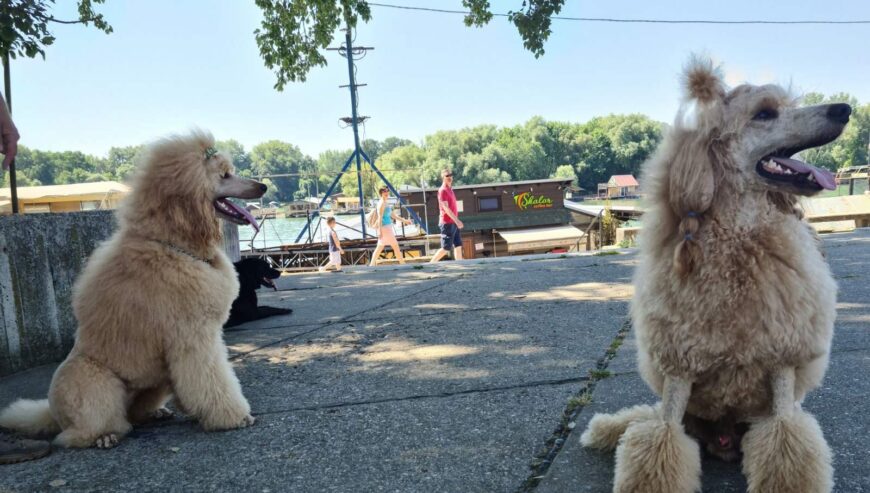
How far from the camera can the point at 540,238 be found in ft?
110

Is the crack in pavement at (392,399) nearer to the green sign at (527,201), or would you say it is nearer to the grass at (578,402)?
the grass at (578,402)

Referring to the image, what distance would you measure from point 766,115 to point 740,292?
2.30 feet

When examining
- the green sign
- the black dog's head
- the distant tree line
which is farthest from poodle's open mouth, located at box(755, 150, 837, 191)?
the distant tree line

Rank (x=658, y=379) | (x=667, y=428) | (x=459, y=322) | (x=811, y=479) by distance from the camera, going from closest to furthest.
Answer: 1. (x=811, y=479)
2. (x=667, y=428)
3. (x=658, y=379)
4. (x=459, y=322)

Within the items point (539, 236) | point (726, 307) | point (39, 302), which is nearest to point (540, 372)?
point (726, 307)

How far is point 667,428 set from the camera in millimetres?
2047

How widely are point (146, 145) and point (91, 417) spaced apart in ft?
5.38

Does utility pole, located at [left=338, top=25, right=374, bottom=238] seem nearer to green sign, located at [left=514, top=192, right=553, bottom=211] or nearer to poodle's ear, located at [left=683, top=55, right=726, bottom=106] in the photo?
green sign, located at [left=514, top=192, right=553, bottom=211]

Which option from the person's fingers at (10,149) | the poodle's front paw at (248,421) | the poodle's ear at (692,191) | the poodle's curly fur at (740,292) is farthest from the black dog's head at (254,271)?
the poodle's ear at (692,191)

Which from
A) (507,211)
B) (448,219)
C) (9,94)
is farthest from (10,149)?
(507,211)

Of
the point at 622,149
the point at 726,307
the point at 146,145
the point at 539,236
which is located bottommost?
the point at 539,236

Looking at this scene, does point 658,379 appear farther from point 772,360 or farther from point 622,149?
point 622,149

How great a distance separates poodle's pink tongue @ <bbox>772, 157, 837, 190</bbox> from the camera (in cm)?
194

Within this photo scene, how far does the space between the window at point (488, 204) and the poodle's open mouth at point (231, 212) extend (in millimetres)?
33366
